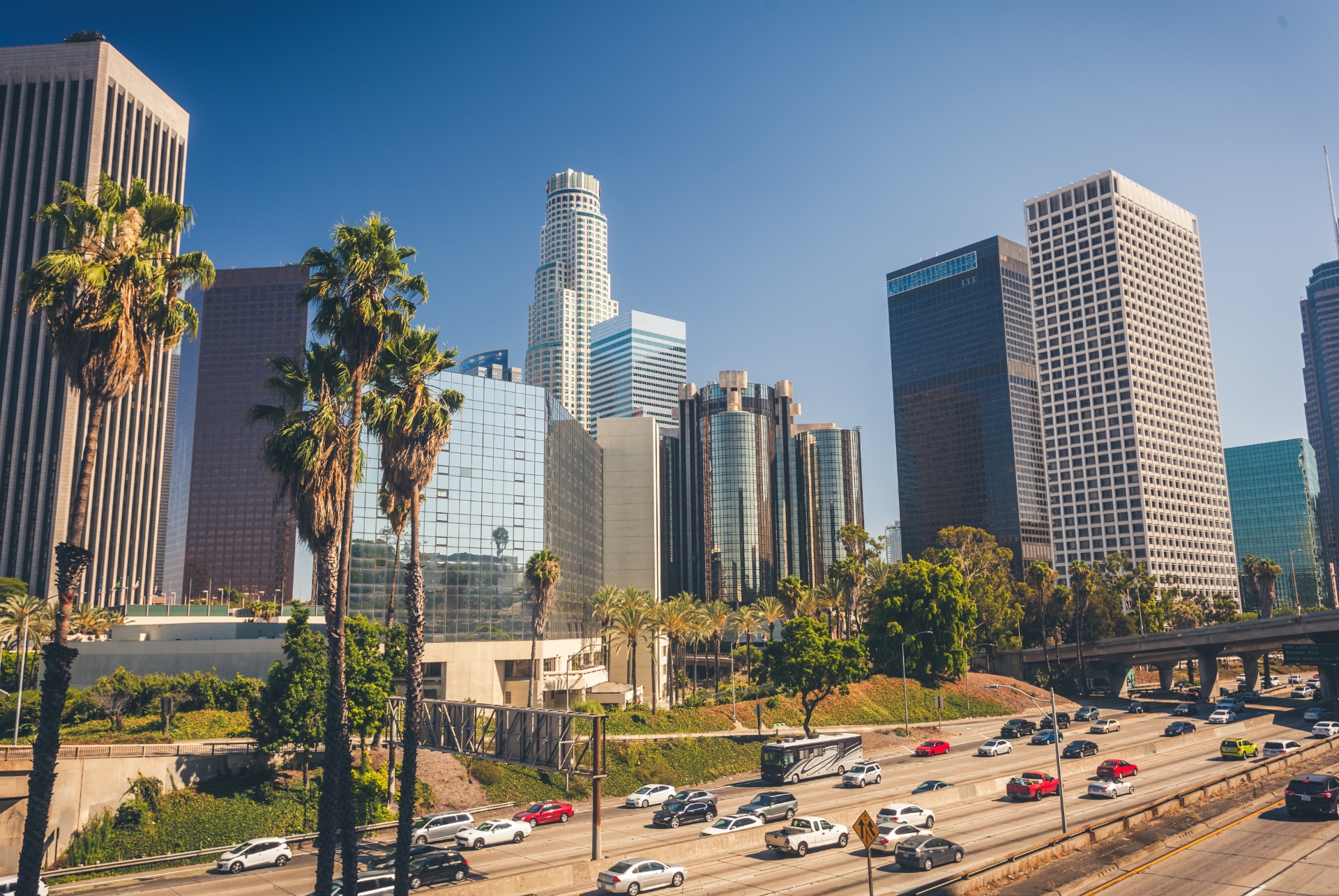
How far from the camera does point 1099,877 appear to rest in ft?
113

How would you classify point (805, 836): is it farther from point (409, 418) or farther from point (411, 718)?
point (409, 418)

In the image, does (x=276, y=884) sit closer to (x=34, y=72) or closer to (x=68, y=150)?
(x=68, y=150)

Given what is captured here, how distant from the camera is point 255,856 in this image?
46094mm

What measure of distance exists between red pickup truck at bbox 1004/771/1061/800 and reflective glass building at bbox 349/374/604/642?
178 feet

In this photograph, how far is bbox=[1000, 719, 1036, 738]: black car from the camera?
3563 inches

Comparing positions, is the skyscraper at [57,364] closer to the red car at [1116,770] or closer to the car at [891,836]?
the car at [891,836]

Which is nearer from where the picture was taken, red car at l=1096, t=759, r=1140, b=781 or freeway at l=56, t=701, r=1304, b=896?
freeway at l=56, t=701, r=1304, b=896

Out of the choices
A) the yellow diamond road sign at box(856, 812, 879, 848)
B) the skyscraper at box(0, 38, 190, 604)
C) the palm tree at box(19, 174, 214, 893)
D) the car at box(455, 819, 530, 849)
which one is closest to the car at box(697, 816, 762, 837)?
the car at box(455, 819, 530, 849)

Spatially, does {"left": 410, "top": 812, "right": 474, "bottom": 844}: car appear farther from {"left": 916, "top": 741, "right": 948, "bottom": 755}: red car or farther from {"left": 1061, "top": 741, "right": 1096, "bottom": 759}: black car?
{"left": 1061, "top": 741, "right": 1096, "bottom": 759}: black car

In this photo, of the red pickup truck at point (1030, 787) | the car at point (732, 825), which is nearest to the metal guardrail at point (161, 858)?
the car at point (732, 825)

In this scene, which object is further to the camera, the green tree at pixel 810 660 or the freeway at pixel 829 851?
the green tree at pixel 810 660

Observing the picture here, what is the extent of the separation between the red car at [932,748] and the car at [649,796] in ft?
95.6

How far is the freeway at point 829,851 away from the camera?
39.1 metres

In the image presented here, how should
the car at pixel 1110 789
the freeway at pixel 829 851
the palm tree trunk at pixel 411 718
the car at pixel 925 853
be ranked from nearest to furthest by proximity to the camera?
the palm tree trunk at pixel 411 718 → the car at pixel 925 853 → the freeway at pixel 829 851 → the car at pixel 1110 789
